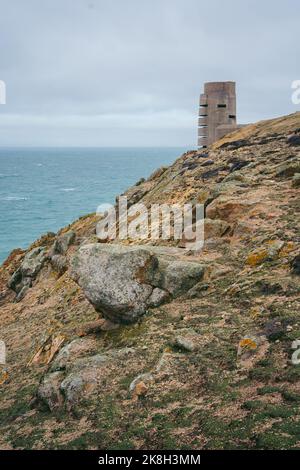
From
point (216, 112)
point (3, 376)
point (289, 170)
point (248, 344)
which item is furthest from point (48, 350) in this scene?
point (216, 112)

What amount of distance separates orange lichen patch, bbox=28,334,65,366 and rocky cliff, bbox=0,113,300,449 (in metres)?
0.04

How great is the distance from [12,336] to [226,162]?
1320cm

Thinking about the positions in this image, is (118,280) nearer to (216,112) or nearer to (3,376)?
(3,376)

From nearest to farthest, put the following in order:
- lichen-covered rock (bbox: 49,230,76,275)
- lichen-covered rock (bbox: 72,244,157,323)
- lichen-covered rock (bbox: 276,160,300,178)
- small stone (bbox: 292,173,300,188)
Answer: lichen-covered rock (bbox: 72,244,157,323) < small stone (bbox: 292,173,300,188) < lichen-covered rock (bbox: 276,160,300,178) < lichen-covered rock (bbox: 49,230,76,275)

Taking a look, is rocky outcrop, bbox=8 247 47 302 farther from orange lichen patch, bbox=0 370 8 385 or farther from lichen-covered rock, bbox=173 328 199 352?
lichen-covered rock, bbox=173 328 199 352

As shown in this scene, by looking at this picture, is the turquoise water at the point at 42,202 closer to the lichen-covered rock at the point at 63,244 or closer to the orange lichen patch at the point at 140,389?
the lichen-covered rock at the point at 63,244

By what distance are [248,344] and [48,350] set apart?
566 cm

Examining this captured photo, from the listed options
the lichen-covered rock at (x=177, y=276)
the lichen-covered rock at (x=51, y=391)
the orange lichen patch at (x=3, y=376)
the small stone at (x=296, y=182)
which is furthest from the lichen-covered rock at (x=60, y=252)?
the lichen-covered rock at (x=51, y=391)

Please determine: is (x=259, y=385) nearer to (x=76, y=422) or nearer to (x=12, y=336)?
(x=76, y=422)

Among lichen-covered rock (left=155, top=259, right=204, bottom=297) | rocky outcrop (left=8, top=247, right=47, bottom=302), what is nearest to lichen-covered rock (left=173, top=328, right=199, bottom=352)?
lichen-covered rock (left=155, top=259, right=204, bottom=297)

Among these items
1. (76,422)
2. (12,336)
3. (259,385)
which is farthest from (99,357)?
(12,336)

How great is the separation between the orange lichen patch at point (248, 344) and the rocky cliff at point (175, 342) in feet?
0.06

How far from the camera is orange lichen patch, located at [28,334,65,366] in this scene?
1245cm
